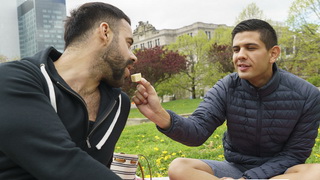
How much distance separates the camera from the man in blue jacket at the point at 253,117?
2.61 m

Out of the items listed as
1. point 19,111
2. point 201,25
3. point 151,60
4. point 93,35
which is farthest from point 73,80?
point 201,25

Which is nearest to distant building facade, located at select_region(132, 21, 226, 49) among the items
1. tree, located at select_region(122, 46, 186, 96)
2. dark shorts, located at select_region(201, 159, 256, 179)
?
tree, located at select_region(122, 46, 186, 96)

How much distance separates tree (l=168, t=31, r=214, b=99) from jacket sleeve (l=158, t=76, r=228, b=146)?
32888 millimetres

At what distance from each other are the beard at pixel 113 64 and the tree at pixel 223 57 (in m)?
29.5

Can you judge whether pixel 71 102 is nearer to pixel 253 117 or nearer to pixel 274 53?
pixel 253 117

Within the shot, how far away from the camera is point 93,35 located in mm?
2131

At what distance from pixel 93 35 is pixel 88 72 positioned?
0.25 m

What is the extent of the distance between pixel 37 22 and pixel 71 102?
68366 millimetres

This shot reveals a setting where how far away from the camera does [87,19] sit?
2170 millimetres

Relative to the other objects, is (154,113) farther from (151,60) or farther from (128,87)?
(151,60)

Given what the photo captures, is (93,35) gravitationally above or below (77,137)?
above

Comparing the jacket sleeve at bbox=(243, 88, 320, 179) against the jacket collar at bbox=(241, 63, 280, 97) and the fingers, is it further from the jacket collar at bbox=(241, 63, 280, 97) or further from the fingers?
the fingers

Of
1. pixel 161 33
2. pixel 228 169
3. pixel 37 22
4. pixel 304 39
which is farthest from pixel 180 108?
pixel 37 22

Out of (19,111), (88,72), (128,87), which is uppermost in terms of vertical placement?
(88,72)
